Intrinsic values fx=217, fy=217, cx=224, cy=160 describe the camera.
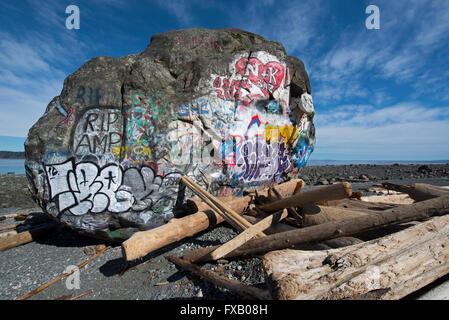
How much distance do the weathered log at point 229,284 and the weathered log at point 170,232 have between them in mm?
394

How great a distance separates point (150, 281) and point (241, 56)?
4.87 metres

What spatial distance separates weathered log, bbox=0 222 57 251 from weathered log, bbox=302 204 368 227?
17.6ft

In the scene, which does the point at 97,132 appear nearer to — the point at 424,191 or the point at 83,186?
the point at 83,186

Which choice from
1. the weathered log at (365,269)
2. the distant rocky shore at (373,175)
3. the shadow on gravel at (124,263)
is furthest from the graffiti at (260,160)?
the distant rocky shore at (373,175)

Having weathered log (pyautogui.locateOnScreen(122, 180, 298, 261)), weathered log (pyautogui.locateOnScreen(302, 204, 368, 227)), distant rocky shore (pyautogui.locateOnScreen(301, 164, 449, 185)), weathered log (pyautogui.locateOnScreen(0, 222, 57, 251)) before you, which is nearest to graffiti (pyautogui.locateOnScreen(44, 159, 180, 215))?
weathered log (pyautogui.locateOnScreen(122, 180, 298, 261))

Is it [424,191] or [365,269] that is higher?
[424,191]

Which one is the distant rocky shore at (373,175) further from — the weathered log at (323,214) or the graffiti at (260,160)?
the weathered log at (323,214)

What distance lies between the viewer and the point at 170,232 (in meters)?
3.26

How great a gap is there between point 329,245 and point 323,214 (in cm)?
62

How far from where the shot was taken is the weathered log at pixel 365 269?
1.75 m

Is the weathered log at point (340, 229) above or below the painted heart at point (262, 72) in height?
below

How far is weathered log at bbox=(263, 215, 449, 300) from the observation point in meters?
1.75

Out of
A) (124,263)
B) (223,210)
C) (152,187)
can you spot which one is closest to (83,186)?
(152,187)

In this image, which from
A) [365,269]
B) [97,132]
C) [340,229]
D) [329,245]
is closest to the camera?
[365,269]
